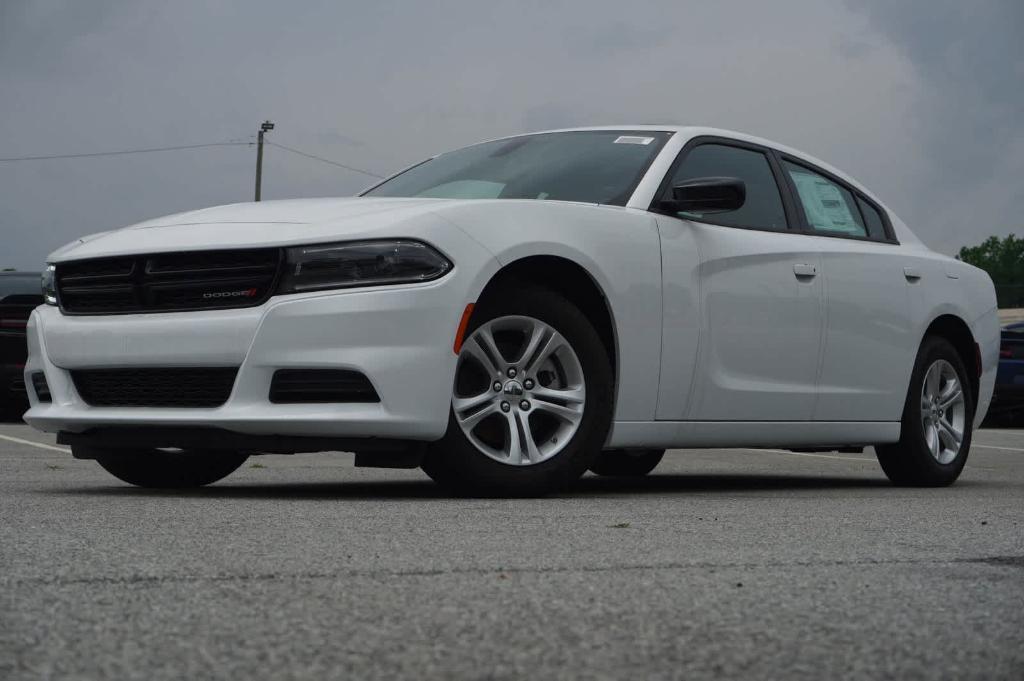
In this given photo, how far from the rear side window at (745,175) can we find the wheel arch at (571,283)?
0.86 m

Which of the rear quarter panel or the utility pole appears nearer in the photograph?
the rear quarter panel

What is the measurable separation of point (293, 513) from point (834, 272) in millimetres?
3153

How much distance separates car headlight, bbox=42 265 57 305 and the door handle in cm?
315

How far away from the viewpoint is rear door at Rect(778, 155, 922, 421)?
282 inches

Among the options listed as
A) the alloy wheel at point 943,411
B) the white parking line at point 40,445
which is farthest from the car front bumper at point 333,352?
the white parking line at point 40,445

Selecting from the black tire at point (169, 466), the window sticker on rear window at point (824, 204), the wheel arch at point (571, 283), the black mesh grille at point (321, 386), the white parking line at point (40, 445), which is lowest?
the white parking line at point (40, 445)

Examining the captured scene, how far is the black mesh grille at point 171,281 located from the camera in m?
5.51

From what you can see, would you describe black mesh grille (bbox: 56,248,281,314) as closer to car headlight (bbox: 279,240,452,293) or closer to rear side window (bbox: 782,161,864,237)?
car headlight (bbox: 279,240,452,293)

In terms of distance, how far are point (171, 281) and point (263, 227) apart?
1.30ft

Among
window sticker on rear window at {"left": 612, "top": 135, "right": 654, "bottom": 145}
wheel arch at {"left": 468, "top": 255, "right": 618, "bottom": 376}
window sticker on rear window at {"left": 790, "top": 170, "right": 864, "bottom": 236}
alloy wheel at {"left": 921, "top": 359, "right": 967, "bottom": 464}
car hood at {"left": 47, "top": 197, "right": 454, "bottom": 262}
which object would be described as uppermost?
window sticker on rear window at {"left": 612, "top": 135, "right": 654, "bottom": 145}

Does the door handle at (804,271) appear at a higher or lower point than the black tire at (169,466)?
higher

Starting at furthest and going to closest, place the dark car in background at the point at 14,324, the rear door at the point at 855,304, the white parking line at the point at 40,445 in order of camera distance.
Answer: the dark car in background at the point at 14,324 < the white parking line at the point at 40,445 < the rear door at the point at 855,304

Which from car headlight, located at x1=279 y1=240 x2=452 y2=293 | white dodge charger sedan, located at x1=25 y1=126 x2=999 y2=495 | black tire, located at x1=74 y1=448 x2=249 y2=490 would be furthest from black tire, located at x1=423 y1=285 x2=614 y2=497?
black tire, located at x1=74 y1=448 x2=249 y2=490

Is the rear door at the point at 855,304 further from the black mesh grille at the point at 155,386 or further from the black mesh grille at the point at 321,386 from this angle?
the black mesh grille at the point at 155,386
